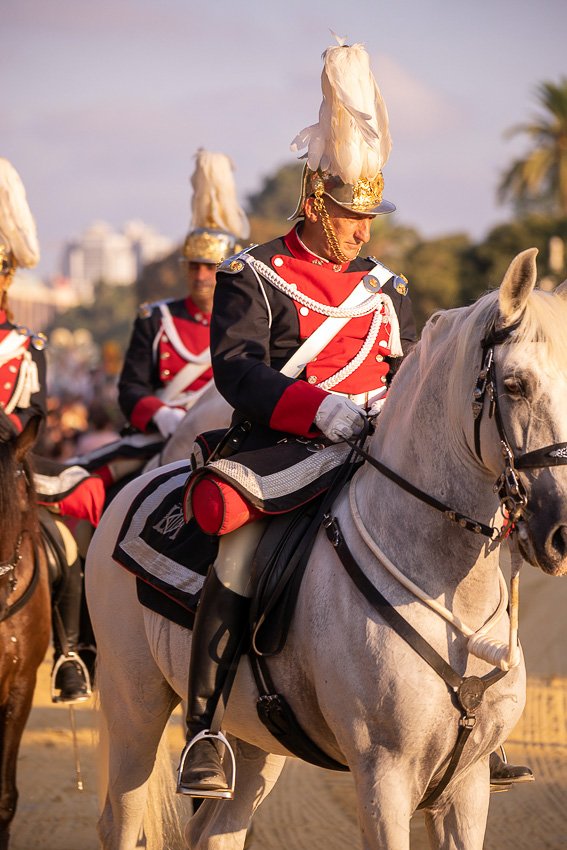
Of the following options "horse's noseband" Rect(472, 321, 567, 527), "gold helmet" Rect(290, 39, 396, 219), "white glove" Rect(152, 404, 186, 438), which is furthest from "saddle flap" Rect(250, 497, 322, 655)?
"white glove" Rect(152, 404, 186, 438)

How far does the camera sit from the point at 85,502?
26.8 ft

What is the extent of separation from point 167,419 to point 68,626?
Answer: 162 cm

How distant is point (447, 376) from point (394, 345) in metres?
1.06

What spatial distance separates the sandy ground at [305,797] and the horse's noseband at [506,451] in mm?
3449

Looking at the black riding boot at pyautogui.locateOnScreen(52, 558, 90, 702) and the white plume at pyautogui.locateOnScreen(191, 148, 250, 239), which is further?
the white plume at pyautogui.locateOnScreen(191, 148, 250, 239)

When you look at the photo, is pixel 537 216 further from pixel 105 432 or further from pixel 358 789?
pixel 358 789

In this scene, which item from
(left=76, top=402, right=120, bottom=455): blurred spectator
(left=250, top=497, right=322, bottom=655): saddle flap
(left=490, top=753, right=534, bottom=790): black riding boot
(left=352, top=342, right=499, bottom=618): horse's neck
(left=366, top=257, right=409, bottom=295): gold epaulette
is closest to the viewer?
(left=352, top=342, right=499, bottom=618): horse's neck

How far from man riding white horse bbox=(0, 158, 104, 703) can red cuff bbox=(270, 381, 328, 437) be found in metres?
3.52

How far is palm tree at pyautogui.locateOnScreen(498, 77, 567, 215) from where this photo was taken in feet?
122

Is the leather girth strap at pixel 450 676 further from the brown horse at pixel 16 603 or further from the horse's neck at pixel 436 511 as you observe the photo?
the brown horse at pixel 16 603

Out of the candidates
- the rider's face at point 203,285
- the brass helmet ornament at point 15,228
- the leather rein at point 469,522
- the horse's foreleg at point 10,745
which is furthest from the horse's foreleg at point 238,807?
the rider's face at point 203,285

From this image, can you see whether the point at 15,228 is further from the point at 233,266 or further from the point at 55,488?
the point at 233,266

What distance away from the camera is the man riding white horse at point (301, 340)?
14.8 ft

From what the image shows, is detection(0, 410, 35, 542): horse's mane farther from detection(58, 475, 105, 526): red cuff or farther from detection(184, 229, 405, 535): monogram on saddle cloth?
detection(184, 229, 405, 535): monogram on saddle cloth
